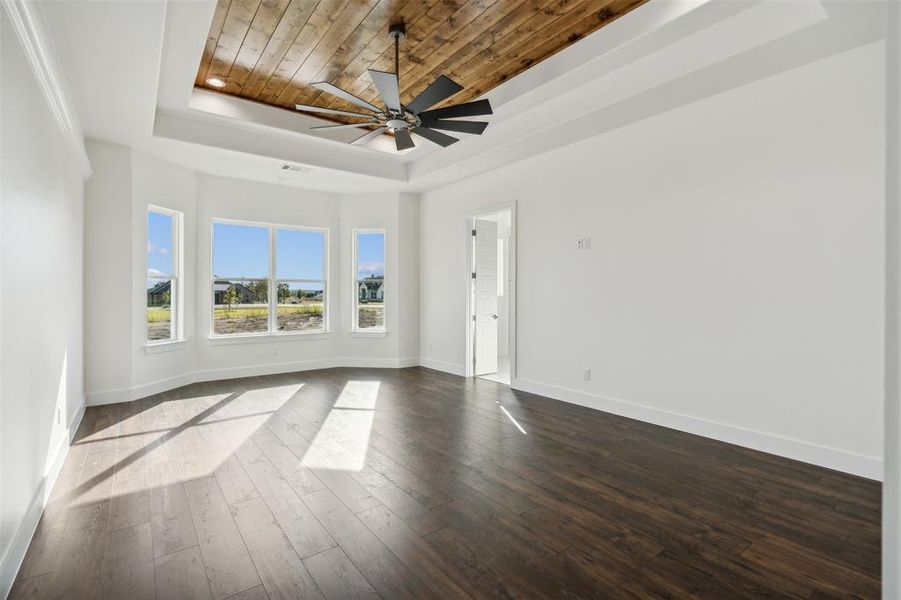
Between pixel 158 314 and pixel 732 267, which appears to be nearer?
pixel 732 267

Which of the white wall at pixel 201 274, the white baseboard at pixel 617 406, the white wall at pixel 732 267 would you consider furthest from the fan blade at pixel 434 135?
the white wall at pixel 201 274

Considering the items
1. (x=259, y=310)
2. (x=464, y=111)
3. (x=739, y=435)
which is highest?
(x=464, y=111)

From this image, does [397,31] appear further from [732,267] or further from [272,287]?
[272,287]

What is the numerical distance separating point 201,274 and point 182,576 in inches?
194

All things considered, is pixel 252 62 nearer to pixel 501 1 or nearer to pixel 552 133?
pixel 501 1

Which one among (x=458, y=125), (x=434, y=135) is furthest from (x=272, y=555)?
(x=434, y=135)

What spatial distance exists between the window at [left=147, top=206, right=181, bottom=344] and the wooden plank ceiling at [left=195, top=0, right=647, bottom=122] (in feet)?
6.55

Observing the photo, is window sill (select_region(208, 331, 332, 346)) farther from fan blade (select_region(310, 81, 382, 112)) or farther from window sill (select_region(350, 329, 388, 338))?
fan blade (select_region(310, 81, 382, 112))

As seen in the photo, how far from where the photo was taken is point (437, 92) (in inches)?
129

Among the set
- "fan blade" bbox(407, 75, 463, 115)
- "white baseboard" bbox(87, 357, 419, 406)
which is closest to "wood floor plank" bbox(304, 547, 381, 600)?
"fan blade" bbox(407, 75, 463, 115)

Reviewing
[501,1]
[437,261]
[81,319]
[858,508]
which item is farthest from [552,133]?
A: [81,319]

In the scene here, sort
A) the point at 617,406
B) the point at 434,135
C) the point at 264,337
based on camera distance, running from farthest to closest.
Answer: the point at 264,337 < the point at 617,406 < the point at 434,135

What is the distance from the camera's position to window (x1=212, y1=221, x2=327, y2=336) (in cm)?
648

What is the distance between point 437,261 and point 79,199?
4.28m
